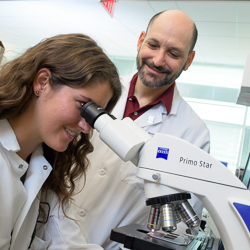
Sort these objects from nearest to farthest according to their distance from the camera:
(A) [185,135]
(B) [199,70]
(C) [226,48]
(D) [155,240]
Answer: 1. (D) [155,240]
2. (A) [185,135]
3. (C) [226,48]
4. (B) [199,70]

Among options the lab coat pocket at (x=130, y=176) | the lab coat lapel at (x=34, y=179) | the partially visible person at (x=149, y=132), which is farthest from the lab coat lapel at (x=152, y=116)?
the lab coat lapel at (x=34, y=179)

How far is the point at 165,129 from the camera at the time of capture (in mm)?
1602

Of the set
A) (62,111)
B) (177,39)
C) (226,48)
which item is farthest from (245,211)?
(226,48)

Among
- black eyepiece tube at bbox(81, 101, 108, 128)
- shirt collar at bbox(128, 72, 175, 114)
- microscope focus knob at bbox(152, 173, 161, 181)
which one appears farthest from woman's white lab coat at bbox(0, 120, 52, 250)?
shirt collar at bbox(128, 72, 175, 114)

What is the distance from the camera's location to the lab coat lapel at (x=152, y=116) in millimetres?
1590

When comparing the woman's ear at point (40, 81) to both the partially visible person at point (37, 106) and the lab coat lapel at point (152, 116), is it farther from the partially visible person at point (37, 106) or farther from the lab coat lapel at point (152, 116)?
the lab coat lapel at point (152, 116)

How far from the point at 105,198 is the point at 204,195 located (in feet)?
2.60

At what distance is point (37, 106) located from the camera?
1.03 metres

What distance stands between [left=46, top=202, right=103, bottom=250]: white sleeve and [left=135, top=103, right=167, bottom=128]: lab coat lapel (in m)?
0.62

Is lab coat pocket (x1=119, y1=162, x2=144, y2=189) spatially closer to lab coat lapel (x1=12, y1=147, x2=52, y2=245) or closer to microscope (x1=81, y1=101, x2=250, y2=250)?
lab coat lapel (x1=12, y1=147, x2=52, y2=245)

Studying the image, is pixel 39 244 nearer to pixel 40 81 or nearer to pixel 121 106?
pixel 40 81

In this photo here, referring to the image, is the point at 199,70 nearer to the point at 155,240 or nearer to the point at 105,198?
the point at 105,198

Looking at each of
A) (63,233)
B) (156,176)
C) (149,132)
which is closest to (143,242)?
(156,176)

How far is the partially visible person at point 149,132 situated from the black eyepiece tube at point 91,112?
68 cm
